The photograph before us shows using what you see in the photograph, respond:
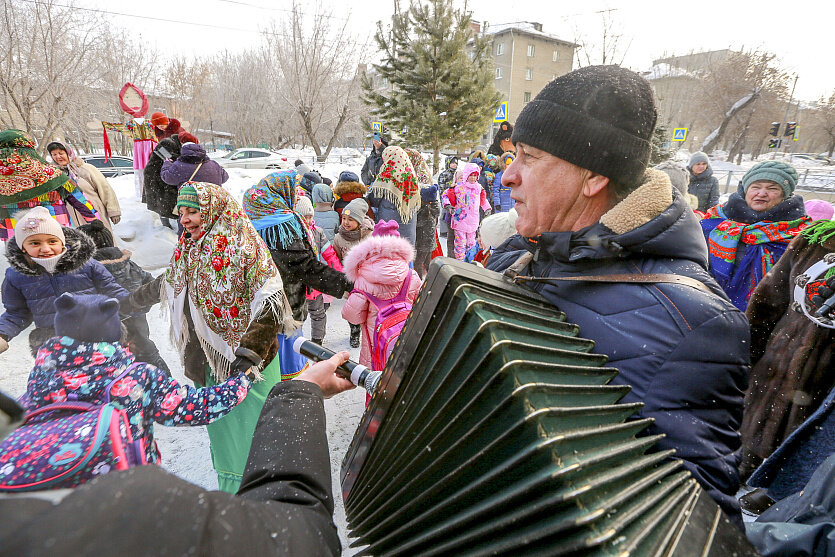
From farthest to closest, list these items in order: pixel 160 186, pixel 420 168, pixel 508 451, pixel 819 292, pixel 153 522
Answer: pixel 420 168, pixel 160 186, pixel 819 292, pixel 508 451, pixel 153 522

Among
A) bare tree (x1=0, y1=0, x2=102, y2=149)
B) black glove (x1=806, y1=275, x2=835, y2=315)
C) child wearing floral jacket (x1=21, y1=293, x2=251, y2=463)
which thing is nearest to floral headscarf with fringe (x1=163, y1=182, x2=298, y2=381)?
child wearing floral jacket (x1=21, y1=293, x2=251, y2=463)

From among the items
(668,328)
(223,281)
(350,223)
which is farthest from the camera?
(350,223)

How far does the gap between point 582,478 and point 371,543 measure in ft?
2.04

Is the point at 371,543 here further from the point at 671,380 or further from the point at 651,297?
the point at 651,297

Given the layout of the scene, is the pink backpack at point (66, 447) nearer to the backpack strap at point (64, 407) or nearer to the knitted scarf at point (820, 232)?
the backpack strap at point (64, 407)

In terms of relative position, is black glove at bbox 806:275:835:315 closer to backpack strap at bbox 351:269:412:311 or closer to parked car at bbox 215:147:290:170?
backpack strap at bbox 351:269:412:311

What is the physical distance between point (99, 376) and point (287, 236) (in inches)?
68.7

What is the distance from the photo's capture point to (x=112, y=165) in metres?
15.0

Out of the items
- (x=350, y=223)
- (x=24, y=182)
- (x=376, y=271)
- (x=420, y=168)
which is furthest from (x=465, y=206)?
(x=24, y=182)

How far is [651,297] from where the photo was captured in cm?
100

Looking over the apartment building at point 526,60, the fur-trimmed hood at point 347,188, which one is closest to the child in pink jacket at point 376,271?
the fur-trimmed hood at point 347,188

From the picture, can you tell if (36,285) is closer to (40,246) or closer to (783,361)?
(40,246)

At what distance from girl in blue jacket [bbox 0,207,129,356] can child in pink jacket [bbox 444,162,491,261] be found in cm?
485

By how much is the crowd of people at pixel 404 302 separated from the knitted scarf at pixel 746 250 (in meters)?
0.01
